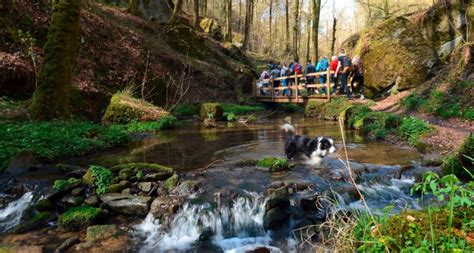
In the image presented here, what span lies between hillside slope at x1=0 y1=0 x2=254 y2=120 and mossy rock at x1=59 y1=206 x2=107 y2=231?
7671mm

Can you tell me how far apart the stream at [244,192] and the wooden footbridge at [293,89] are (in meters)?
7.27

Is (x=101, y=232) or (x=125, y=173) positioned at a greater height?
(x=125, y=173)

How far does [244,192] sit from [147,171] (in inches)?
82.8

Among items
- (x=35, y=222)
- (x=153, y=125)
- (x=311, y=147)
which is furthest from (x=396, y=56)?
(x=35, y=222)

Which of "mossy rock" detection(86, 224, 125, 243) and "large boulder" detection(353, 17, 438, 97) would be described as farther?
"large boulder" detection(353, 17, 438, 97)

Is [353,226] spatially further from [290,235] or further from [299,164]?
[299,164]

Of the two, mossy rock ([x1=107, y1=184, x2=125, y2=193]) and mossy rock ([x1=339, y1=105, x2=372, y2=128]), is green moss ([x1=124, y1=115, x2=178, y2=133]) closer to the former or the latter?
mossy rock ([x1=107, y1=184, x2=125, y2=193])

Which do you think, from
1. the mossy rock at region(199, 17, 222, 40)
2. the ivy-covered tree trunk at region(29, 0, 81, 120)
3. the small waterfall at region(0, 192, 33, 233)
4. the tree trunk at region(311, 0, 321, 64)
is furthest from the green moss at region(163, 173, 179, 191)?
the mossy rock at region(199, 17, 222, 40)

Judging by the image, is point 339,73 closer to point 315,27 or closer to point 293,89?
point 293,89

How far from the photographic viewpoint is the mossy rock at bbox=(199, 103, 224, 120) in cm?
1664

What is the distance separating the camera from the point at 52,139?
848 centimetres

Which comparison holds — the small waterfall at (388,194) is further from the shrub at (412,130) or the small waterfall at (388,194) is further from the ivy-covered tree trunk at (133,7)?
the ivy-covered tree trunk at (133,7)

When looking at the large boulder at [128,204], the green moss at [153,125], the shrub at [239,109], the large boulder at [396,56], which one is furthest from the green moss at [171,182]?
the large boulder at [396,56]

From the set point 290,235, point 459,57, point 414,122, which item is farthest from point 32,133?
point 459,57
